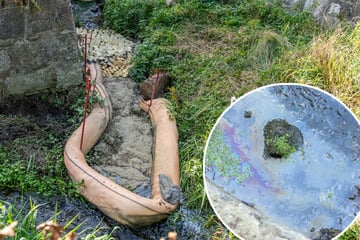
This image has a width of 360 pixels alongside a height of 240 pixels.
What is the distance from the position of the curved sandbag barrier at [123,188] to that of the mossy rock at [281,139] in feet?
5.42

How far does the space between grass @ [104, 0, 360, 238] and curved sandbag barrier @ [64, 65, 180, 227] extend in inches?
7.6

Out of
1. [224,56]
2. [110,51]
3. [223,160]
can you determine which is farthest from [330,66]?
[110,51]

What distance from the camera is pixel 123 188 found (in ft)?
14.5

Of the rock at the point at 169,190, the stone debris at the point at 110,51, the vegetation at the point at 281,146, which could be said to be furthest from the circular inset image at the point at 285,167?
the stone debris at the point at 110,51

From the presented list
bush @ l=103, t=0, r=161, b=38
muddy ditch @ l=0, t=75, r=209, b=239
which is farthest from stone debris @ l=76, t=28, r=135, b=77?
muddy ditch @ l=0, t=75, r=209, b=239

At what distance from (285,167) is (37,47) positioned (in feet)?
10.4

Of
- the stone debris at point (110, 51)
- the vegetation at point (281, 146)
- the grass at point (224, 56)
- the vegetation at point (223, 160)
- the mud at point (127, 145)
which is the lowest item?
the stone debris at point (110, 51)

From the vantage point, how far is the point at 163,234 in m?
4.38

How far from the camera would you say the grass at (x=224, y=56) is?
5.25 m

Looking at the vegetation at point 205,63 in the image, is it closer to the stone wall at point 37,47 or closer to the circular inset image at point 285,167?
the stone wall at point 37,47

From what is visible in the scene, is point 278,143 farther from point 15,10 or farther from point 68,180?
point 15,10

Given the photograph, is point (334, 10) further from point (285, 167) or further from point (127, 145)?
point (285, 167)

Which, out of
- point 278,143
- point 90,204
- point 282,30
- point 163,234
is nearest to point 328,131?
point 278,143

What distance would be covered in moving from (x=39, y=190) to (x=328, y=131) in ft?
8.98
